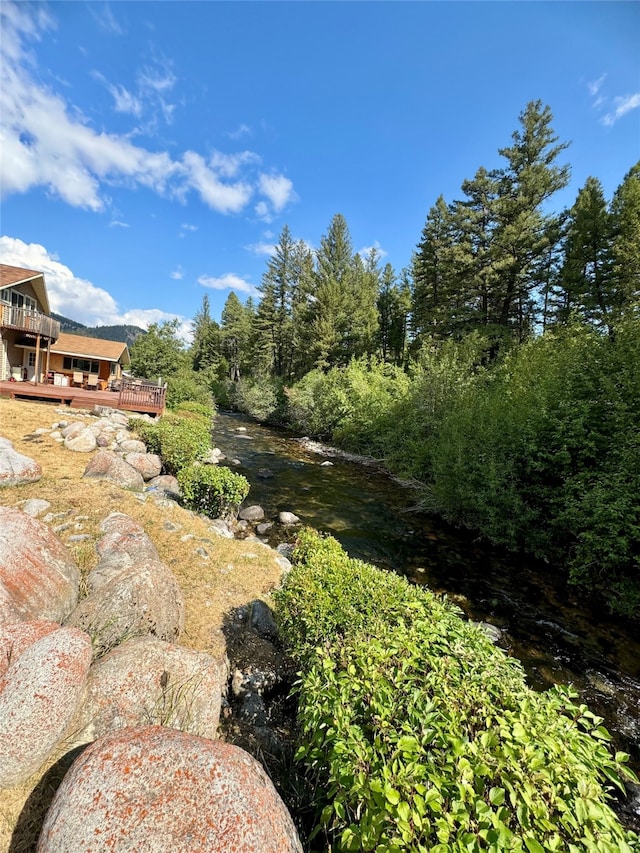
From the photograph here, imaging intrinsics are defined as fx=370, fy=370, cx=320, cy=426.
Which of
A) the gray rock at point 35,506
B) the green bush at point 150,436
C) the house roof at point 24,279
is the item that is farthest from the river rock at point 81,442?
the house roof at point 24,279

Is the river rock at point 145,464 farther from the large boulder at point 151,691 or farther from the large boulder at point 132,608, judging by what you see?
the large boulder at point 151,691

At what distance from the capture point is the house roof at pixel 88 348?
2905 centimetres

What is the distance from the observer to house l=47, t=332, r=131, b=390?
28.9 meters

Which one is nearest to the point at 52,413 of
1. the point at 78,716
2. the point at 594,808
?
the point at 78,716

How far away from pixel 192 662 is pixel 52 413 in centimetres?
1427

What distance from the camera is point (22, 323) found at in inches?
800

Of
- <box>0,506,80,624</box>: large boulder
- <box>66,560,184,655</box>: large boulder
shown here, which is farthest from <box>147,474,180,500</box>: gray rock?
<box>66,560,184,655</box>: large boulder

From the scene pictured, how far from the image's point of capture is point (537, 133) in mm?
22453

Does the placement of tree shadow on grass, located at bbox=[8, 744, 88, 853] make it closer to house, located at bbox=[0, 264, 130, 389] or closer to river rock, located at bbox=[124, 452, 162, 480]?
river rock, located at bbox=[124, 452, 162, 480]

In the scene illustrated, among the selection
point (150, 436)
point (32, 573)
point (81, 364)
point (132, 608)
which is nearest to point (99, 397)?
point (150, 436)

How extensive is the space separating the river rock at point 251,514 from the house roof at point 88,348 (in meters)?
26.0

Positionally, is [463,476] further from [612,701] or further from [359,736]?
[359,736]

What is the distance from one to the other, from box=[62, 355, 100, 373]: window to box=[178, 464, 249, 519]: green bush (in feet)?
92.9

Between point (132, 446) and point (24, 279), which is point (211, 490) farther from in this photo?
point (24, 279)
